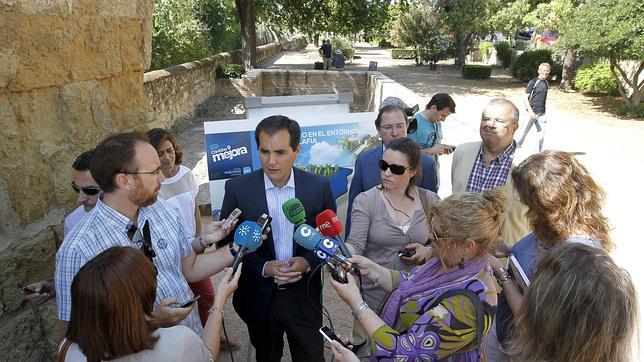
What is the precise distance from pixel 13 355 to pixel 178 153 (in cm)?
168

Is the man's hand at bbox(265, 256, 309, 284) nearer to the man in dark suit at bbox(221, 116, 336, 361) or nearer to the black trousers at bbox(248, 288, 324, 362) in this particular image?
the man in dark suit at bbox(221, 116, 336, 361)

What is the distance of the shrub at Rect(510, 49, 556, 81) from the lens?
20.3m

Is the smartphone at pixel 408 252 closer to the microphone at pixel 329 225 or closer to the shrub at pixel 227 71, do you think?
the microphone at pixel 329 225

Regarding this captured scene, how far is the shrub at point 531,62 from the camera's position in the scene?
20266 millimetres

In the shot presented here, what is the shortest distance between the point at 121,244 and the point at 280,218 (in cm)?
99

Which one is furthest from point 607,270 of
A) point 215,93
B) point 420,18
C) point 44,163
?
point 420,18

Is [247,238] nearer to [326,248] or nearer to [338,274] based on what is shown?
[326,248]

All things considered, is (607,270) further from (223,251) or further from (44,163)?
(44,163)

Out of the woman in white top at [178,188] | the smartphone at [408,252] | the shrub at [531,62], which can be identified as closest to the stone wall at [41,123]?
the woman in white top at [178,188]

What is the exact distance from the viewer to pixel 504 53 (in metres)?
27.6

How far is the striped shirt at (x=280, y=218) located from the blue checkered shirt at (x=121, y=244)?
56 centimetres

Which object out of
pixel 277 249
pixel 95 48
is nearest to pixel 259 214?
pixel 277 249

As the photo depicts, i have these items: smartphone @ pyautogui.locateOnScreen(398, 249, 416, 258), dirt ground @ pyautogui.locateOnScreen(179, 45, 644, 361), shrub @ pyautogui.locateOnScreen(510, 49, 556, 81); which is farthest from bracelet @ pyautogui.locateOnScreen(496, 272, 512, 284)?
shrub @ pyautogui.locateOnScreen(510, 49, 556, 81)

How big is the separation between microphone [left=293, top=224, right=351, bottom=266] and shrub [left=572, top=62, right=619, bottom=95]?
1774 cm
